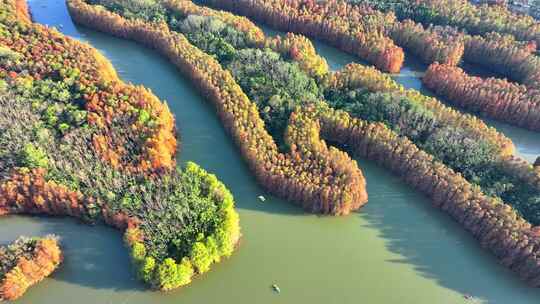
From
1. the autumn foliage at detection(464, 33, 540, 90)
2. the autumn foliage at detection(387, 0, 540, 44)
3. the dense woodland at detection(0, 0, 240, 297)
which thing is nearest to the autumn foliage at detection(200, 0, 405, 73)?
the autumn foliage at detection(387, 0, 540, 44)

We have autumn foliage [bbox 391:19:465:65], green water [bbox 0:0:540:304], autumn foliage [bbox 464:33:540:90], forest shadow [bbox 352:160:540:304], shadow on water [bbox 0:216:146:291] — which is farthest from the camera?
autumn foliage [bbox 391:19:465:65]

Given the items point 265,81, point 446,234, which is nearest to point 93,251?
point 265,81

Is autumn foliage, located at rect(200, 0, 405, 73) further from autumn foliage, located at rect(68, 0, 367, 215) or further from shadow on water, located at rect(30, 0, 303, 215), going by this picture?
autumn foliage, located at rect(68, 0, 367, 215)

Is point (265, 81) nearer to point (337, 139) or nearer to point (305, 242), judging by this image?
point (337, 139)

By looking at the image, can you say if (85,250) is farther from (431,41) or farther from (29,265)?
(431,41)

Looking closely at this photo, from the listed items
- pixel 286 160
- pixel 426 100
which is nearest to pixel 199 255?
pixel 286 160

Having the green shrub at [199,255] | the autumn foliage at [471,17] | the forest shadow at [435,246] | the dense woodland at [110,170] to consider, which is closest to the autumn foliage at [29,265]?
the dense woodland at [110,170]

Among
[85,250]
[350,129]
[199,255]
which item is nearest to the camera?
[199,255]

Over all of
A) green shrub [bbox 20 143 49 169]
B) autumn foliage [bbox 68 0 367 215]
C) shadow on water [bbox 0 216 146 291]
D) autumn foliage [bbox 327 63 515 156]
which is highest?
autumn foliage [bbox 327 63 515 156]
